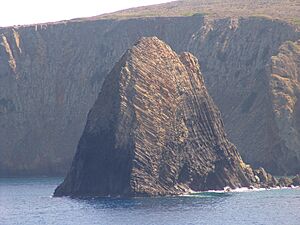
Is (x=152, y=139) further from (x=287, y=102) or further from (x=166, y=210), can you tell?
(x=287, y=102)

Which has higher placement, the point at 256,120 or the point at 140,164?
the point at 256,120

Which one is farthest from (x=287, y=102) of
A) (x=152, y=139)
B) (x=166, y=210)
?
(x=166, y=210)

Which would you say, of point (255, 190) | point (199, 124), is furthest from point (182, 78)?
point (255, 190)

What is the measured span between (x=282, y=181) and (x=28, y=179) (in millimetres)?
→ 56924

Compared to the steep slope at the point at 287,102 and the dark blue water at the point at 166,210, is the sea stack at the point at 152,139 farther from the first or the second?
the steep slope at the point at 287,102

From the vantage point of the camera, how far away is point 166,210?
119 meters

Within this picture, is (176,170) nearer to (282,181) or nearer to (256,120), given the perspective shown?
(282,181)

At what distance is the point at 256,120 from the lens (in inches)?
7037

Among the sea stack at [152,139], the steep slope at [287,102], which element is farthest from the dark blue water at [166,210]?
the steep slope at [287,102]

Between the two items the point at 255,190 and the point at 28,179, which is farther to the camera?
the point at 28,179

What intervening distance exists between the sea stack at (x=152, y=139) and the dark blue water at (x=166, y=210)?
2.58 meters

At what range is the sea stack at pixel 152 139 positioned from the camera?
433 ft

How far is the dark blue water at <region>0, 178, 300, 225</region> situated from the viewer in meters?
114

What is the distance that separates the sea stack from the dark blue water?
2.58m
